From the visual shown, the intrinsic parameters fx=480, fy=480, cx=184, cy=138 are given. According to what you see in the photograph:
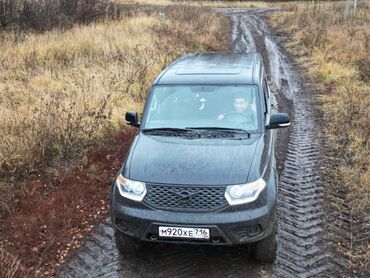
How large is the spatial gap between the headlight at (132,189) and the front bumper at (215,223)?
0.12 m

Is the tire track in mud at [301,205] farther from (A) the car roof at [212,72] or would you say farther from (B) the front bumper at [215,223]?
(A) the car roof at [212,72]

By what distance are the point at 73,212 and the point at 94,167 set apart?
1352mm

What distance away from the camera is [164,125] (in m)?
5.77

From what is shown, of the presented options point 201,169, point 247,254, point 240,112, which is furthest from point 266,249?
point 240,112

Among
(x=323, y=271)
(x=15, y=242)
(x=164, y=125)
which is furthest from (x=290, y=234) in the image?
(x=15, y=242)

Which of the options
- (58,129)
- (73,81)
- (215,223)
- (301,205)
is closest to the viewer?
(215,223)

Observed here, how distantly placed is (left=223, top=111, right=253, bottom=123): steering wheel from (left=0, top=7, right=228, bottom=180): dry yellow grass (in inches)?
121

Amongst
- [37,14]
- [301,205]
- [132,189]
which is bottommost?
[301,205]

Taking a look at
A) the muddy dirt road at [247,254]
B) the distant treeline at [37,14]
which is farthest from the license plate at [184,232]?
the distant treeline at [37,14]

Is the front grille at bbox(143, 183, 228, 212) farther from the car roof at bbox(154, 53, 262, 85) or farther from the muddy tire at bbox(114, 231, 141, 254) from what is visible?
the car roof at bbox(154, 53, 262, 85)

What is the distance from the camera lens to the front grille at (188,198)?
4.62 m

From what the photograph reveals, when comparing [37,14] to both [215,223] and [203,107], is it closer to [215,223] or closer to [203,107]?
[203,107]

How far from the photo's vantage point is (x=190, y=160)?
16.4 ft

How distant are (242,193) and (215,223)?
40cm
